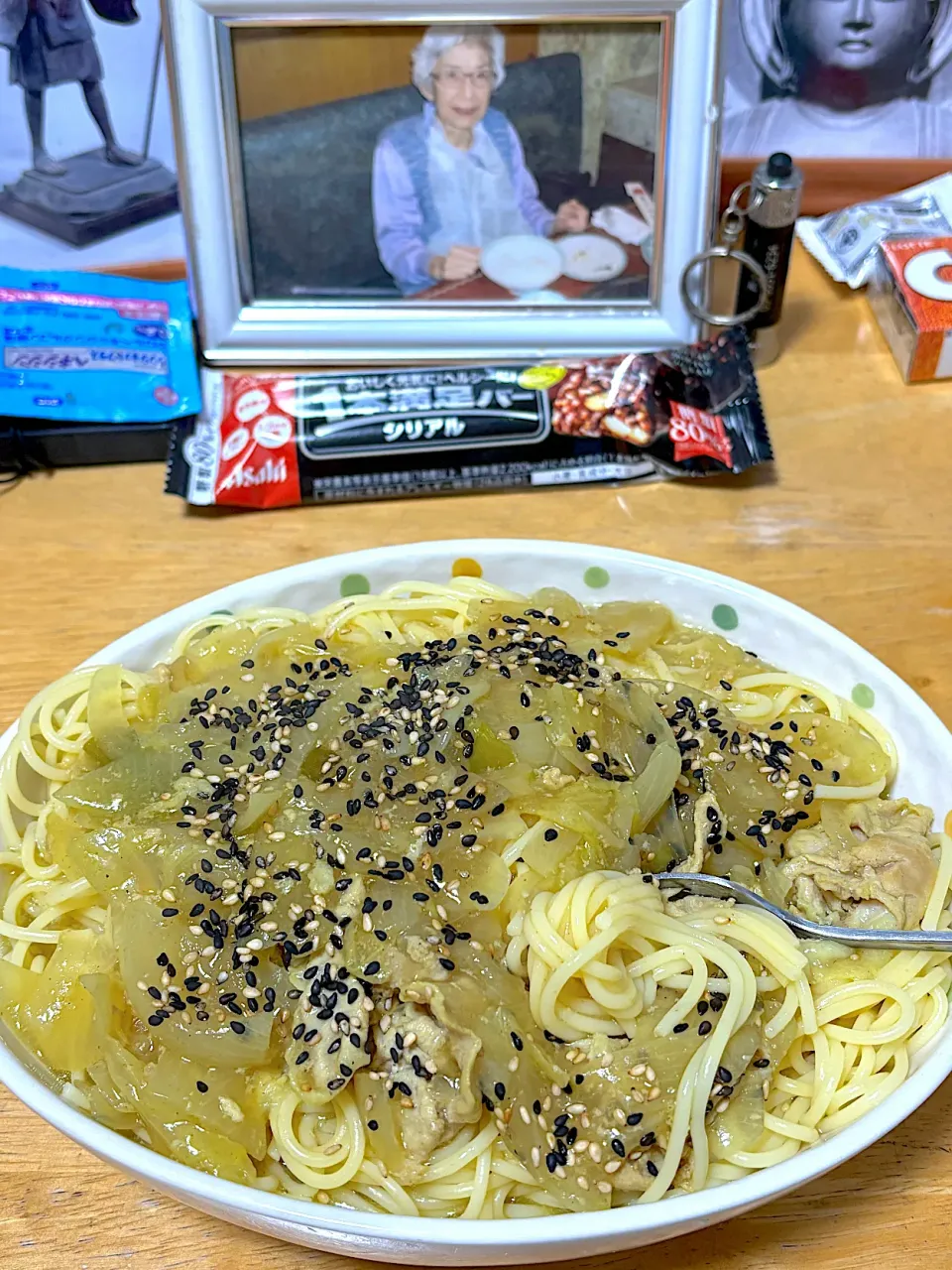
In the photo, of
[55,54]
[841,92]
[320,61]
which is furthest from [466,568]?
[841,92]

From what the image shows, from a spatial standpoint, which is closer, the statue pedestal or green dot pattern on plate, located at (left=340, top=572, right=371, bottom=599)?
green dot pattern on plate, located at (left=340, top=572, right=371, bottom=599)

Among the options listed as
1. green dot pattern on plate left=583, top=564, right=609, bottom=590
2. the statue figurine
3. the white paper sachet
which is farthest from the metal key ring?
the statue figurine

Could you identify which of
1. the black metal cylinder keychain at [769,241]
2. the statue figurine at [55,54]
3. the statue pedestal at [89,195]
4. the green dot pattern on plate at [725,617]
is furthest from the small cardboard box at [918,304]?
the statue figurine at [55,54]

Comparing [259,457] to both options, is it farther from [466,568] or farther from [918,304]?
[918,304]

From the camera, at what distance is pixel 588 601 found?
7.20 ft

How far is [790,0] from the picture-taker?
3168 millimetres

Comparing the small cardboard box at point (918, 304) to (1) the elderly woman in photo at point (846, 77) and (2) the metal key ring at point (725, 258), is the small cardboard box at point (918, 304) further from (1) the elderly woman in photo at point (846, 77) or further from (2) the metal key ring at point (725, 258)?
(1) the elderly woman in photo at point (846, 77)

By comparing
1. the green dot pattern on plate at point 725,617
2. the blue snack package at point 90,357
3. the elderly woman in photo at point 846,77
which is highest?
the elderly woman in photo at point 846,77

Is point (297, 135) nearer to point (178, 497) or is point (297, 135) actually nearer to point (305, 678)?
point (178, 497)

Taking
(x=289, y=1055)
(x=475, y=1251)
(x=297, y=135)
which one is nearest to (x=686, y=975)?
→ (x=475, y=1251)

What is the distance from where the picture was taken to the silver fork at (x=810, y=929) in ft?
5.19

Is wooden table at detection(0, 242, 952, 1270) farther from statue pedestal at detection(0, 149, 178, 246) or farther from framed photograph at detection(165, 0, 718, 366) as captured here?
statue pedestal at detection(0, 149, 178, 246)

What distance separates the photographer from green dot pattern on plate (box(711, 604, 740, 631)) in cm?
211

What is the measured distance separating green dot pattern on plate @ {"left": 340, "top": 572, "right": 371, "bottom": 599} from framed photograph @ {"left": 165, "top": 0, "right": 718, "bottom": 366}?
1.03 meters
